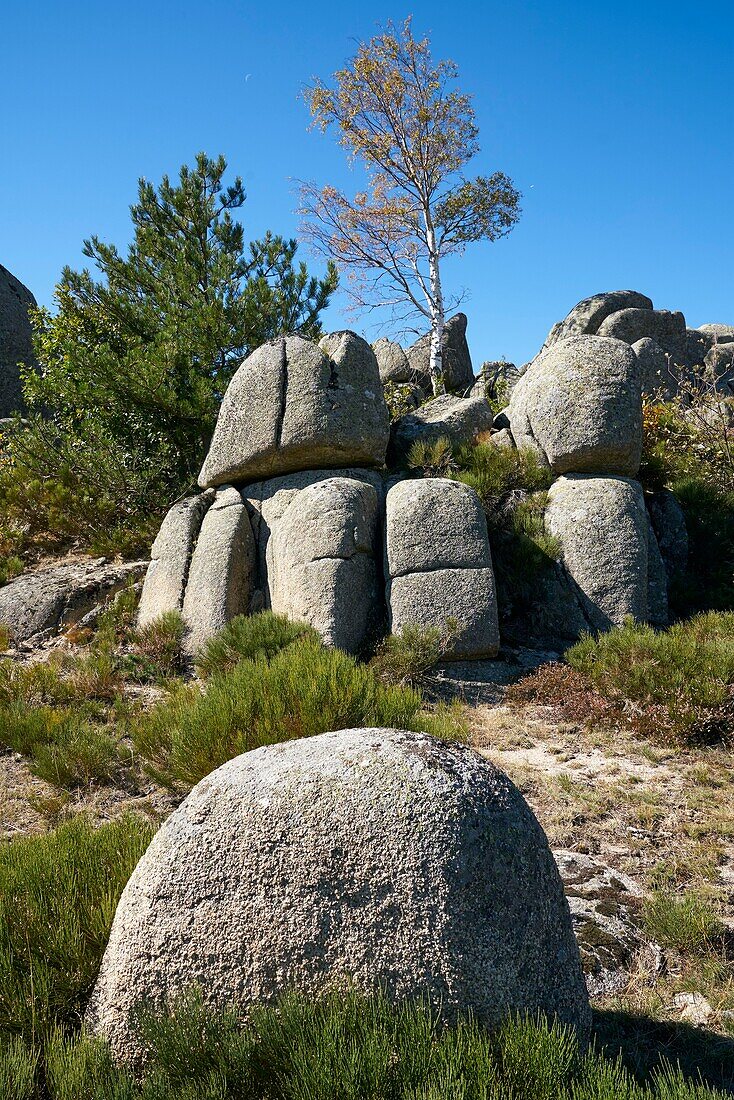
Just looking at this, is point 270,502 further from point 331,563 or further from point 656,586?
point 656,586

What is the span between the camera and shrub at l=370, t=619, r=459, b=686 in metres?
9.22

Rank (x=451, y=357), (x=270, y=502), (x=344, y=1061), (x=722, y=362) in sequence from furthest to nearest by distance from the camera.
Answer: (x=722, y=362) → (x=451, y=357) → (x=270, y=502) → (x=344, y=1061)

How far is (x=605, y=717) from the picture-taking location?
8266mm

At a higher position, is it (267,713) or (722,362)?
(722,362)

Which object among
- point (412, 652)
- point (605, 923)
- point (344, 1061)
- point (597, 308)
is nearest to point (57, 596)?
point (412, 652)

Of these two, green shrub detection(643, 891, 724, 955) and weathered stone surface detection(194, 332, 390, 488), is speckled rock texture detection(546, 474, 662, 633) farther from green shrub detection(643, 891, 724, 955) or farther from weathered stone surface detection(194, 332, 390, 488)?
green shrub detection(643, 891, 724, 955)

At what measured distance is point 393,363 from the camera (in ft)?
76.1

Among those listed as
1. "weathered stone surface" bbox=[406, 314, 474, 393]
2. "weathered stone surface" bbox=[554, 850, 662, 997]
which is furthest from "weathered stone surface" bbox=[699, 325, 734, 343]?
"weathered stone surface" bbox=[554, 850, 662, 997]

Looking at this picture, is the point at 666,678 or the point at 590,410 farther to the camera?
the point at 590,410

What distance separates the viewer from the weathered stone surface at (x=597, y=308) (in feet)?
81.1

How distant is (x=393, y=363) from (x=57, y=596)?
1403 cm

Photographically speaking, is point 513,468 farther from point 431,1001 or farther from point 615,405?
point 431,1001

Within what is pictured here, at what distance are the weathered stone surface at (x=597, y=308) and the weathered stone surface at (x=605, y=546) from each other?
1498cm

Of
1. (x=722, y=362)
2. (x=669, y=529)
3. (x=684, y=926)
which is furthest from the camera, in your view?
(x=722, y=362)
